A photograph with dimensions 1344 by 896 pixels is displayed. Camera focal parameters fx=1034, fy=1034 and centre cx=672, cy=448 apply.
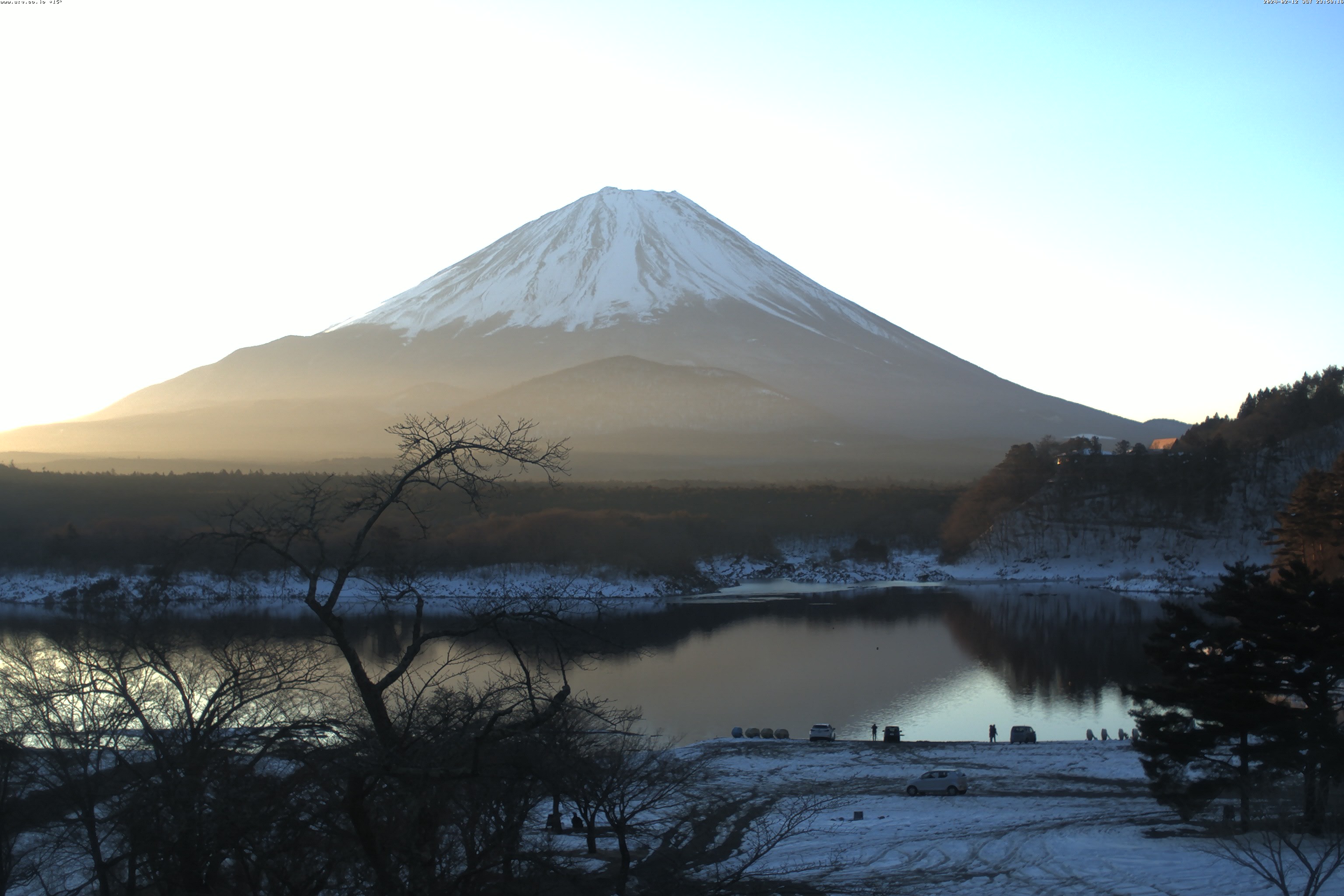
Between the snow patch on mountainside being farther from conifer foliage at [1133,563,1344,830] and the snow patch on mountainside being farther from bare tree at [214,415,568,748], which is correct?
bare tree at [214,415,568,748]

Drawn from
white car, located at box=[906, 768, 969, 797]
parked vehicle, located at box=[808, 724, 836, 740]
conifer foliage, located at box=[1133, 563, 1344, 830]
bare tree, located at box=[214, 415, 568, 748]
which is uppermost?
bare tree, located at box=[214, 415, 568, 748]

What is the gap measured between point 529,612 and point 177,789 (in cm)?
208

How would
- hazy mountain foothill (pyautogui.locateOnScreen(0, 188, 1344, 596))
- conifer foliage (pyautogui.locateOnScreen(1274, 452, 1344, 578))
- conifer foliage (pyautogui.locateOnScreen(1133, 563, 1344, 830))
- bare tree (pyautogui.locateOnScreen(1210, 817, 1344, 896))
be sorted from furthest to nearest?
1. hazy mountain foothill (pyautogui.locateOnScreen(0, 188, 1344, 596))
2. conifer foliage (pyautogui.locateOnScreen(1274, 452, 1344, 578))
3. conifer foliage (pyautogui.locateOnScreen(1133, 563, 1344, 830))
4. bare tree (pyautogui.locateOnScreen(1210, 817, 1344, 896))

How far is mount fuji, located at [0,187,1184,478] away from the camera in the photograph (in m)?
132

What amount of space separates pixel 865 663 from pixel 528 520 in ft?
92.2

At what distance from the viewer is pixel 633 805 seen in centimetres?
1491

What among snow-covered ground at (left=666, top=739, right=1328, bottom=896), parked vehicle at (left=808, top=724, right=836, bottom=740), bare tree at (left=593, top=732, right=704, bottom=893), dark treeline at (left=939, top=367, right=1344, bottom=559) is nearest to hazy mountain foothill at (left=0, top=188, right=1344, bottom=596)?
dark treeline at (left=939, top=367, right=1344, bottom=559)

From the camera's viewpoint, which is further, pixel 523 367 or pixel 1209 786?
pixel 523 367

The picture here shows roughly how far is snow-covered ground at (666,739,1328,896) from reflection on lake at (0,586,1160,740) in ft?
8.86

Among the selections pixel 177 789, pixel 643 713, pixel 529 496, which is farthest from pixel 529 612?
pixel 529 496

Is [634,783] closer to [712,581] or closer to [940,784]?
[940,784]

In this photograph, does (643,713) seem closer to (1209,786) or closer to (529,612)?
(1209,786)

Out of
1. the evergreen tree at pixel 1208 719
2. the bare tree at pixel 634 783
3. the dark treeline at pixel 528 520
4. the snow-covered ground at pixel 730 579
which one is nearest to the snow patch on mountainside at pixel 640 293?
the dark treeline at pixel 528 520

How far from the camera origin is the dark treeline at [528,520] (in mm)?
49938
